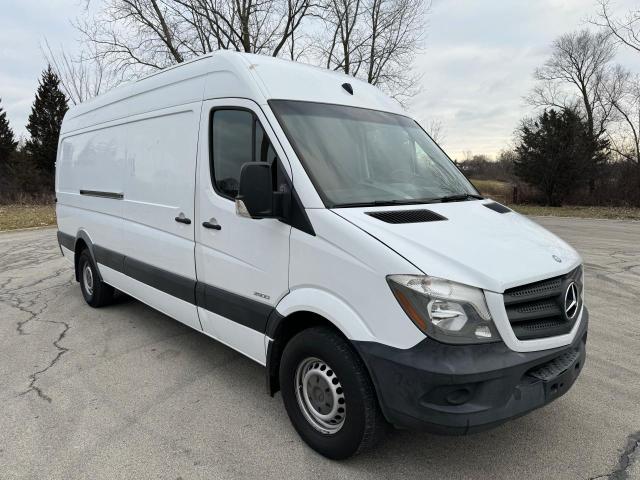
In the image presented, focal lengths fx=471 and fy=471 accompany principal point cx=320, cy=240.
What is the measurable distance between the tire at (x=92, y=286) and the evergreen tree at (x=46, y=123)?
118ft

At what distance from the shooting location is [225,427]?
126 inches

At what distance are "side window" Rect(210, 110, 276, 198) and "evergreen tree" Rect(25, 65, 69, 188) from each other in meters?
39.5

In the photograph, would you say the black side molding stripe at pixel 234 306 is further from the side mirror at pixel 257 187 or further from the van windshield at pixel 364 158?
the van windshield at pixel 364 158

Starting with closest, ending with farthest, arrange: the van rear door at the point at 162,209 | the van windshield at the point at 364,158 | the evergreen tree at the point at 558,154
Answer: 1. the van windshield at the point at 364,158
2. the van rear door at the point at 162,209
3. the evergreen tree at the point at 558,154

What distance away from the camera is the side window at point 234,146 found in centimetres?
317

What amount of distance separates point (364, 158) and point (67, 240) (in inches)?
207

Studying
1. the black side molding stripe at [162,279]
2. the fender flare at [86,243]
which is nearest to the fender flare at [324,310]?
the black side molding stripe at [162,279]

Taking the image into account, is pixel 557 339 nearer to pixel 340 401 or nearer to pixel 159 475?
pixel 340 401

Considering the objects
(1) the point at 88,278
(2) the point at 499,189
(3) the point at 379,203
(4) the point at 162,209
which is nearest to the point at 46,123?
(2) the point at 499,189

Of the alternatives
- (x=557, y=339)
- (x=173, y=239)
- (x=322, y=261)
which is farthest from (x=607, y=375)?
(x=173, y=239)

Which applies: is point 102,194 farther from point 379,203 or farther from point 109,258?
point 379,203

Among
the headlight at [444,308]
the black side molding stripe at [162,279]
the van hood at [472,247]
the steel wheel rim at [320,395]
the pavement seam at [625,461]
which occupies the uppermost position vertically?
the van hood at [472,247]

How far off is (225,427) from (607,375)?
3.14m

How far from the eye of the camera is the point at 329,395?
2779mm
